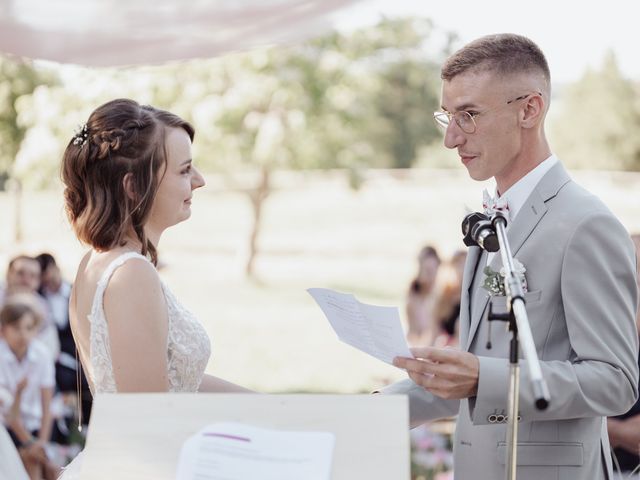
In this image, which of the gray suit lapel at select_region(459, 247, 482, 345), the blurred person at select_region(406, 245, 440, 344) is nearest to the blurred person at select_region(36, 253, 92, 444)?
the blurred person at select_region(406, 245, 440, 344)

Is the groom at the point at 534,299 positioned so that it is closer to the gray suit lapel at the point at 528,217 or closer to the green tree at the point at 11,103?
the gray suit lapel at the point at 528,217

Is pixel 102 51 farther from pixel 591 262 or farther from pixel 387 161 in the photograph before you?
pixel 387 161

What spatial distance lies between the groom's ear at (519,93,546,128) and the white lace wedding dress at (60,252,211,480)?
131cm

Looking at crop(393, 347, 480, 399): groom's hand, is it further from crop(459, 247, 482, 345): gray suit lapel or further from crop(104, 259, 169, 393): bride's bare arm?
crop(104, 259, 169, 393): bride's bare arm

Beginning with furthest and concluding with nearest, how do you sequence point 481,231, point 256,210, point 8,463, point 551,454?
point 256,210 < point 8,463 < point 551,454 < point 481,231

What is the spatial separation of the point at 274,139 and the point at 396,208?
7.29 m

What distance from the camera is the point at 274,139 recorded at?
20.5 metres

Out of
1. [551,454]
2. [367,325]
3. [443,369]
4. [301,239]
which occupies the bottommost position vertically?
[551,454]

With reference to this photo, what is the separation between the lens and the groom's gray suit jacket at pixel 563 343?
273 centimetres

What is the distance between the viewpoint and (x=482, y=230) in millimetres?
2623

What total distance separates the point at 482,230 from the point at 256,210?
21.5 m

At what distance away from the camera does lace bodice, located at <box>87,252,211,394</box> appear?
312cm

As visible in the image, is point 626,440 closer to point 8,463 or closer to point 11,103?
point 8,463

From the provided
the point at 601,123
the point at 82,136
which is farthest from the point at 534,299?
the point at 601,123
